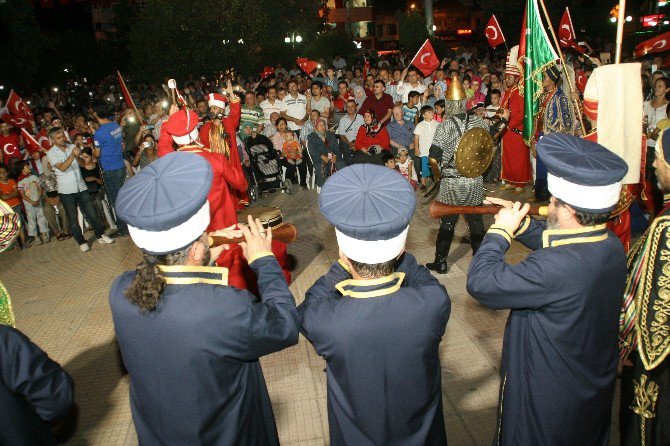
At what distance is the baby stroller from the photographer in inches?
392

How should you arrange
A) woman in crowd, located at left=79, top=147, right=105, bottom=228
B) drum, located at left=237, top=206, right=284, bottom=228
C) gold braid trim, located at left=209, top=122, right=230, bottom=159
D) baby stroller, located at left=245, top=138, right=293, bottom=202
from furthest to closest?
baby stroller, located at left=245, top=138, right=293, bottom=202
woman in crowd, located at left=79, top=147, right=105, bottom=228
gold braid trim, located at left=209, top=122, right=230, bottom=159
drum, located at left=237, top=206, right=284, bottom=228

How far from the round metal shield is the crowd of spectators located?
156 cm

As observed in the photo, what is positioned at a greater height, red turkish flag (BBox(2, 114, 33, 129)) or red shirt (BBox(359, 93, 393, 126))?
red turkish flag (BBox(2, 114, 33, 129))

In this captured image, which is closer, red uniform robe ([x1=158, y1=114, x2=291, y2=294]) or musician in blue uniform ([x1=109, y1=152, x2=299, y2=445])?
musician in blue uniform ([x1=109, y1=152, x2=299, y2=445])

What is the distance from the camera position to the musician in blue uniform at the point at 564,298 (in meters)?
2.29

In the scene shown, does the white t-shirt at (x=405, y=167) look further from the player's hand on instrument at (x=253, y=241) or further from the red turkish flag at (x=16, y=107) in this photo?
the red turkish flag at (x=16, y=107)

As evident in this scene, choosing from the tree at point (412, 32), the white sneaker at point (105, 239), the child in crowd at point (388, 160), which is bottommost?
the white sneaker at point (105, 239)

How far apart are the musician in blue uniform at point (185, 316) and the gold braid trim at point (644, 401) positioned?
1.92 meters

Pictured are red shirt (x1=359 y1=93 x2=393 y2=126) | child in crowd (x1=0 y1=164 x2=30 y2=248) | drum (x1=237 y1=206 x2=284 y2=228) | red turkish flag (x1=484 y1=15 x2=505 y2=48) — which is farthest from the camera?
red turkish flag (x1=484 y1=15 x2=505 y2=48)

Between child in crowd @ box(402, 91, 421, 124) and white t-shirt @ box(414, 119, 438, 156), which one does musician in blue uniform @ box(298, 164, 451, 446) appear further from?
child in crowd @ box(402, 91, 421, 124)

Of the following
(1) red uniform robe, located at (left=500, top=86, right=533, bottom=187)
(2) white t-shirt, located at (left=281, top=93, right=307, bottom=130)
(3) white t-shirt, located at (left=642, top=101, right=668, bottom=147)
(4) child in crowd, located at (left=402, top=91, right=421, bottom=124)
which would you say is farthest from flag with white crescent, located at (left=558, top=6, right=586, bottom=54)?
(2) white t-shirt, located at (left=281, top=93, right=307, bottom=130)

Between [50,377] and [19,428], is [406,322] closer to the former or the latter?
[50,377]

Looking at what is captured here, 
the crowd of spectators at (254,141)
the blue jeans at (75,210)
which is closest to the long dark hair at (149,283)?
the crowd of spectators at (254,141)

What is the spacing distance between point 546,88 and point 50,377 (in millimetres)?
7679
